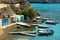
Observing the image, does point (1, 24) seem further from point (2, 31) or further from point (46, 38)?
point (46, 38)

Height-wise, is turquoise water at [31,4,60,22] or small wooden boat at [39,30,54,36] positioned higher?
small wooden boat at [39,30,54,36]

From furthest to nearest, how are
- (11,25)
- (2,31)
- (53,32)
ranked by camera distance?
(11,25) → (53,32) → (2,31)

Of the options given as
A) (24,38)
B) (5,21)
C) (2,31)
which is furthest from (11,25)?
(24,38)

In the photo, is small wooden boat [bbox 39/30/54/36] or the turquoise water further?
the turquoise water

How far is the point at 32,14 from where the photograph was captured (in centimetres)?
6275

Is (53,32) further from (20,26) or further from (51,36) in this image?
(20,26)

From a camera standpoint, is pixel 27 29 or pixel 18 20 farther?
pixel 18 20

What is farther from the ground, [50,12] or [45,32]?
[45,32]

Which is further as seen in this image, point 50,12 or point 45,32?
point 50,12

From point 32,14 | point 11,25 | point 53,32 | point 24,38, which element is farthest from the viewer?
point 32,14

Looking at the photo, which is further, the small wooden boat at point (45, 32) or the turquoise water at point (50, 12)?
the turquoise water at point (50, 12)

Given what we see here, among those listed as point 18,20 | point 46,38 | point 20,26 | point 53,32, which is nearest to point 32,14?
point 18,20

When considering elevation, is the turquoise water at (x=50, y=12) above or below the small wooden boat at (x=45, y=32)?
below

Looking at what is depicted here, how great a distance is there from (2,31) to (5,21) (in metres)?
6.94
